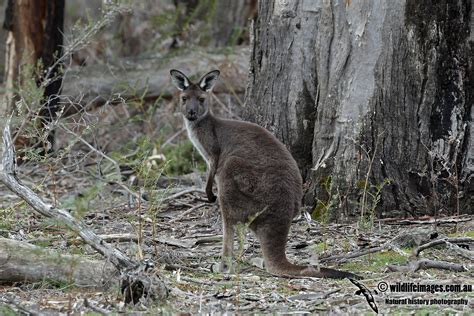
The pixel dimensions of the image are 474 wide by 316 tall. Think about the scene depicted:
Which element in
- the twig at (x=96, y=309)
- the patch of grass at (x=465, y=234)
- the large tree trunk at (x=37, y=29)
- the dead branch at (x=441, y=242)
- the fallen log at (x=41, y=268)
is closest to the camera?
the twig at (x=96, y=309)

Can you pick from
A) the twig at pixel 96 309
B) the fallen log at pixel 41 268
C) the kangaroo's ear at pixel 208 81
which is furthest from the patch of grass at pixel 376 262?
the kangaroo's ear at pixel 208 81

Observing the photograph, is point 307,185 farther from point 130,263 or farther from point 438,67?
point 130,263

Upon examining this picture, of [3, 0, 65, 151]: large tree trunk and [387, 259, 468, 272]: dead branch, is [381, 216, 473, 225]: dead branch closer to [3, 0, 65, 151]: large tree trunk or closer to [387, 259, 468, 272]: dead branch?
[387, 259, 468, 272]: dead branch

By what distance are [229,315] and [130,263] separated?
2.29ft

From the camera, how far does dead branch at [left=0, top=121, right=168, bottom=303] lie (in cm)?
548

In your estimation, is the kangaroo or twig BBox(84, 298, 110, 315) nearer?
twig BBox(84, 298, 110, 315)

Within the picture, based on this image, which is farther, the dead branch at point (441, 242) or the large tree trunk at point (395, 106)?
the large tree trunk at point (395, 106)

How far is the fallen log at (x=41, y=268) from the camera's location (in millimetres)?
6062

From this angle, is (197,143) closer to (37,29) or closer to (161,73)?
(37,29)

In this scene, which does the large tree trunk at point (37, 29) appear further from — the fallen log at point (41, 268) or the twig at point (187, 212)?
the fallen log at point (41, 268)

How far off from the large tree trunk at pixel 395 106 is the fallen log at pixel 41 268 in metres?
2.66

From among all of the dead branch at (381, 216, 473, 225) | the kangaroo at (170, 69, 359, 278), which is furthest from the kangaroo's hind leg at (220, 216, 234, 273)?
the dead branch at (381, 216, 473, 225)

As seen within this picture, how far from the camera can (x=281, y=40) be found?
8.85 metres

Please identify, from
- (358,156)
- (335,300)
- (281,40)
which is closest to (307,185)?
(358,156)
